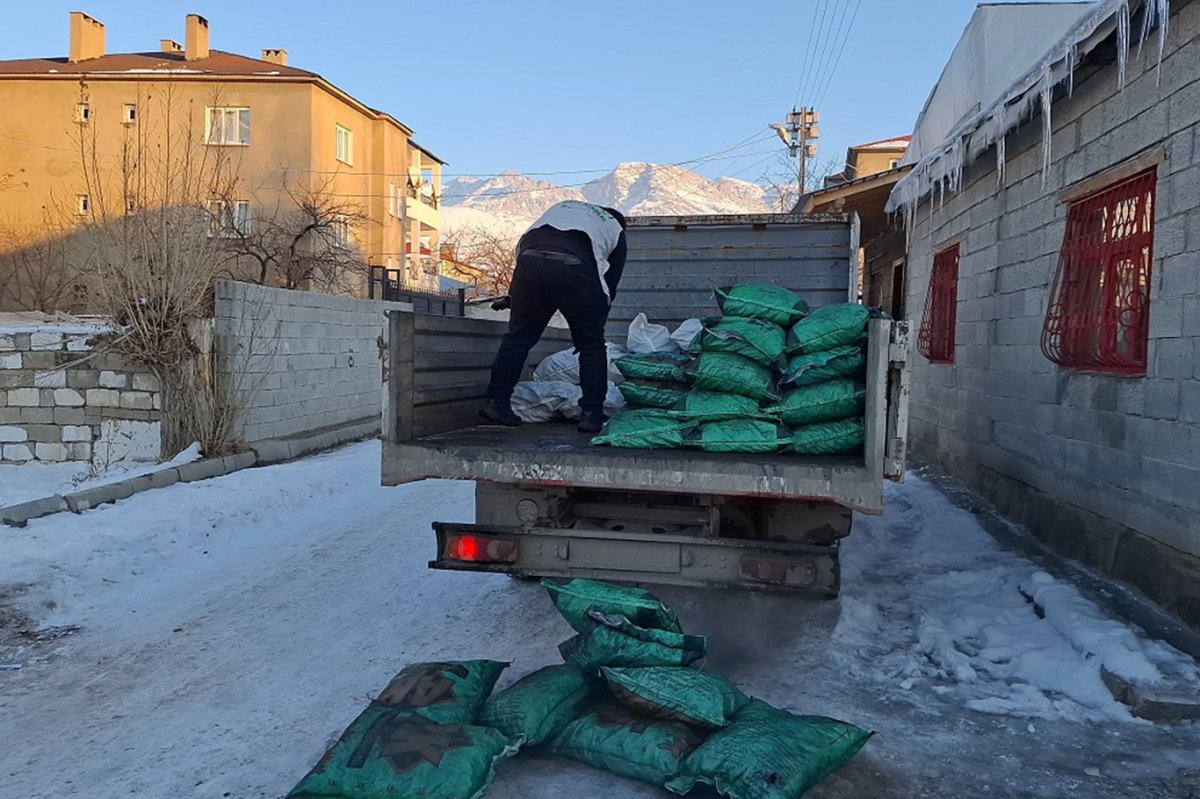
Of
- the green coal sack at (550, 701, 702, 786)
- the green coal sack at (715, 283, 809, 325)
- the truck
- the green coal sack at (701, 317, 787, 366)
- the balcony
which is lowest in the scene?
the green coal sack at (550, 701, 702, 786)

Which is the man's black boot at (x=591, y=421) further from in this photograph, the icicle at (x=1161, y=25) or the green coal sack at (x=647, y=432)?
the icicle at (x=1161, y=25)

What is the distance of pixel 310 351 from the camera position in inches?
427

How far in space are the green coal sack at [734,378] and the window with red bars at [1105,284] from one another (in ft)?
8.11

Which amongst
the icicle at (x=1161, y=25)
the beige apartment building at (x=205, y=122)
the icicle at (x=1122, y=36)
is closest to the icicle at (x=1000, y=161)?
the icicle at (x=1122, y=36)

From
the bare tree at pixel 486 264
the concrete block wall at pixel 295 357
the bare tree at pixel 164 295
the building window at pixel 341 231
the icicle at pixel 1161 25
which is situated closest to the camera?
the icicle at pixel 1161 25

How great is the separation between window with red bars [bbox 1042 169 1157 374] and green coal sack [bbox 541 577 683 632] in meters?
3.41

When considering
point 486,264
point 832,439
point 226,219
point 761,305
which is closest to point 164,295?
point 761,305

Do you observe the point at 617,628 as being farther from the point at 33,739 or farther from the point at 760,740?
the point at 33,739

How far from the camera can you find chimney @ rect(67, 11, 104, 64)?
32188 millimetres

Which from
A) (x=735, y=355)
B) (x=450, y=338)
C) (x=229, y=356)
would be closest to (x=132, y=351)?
(x=229, y=356)

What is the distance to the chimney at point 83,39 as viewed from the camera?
32.2m

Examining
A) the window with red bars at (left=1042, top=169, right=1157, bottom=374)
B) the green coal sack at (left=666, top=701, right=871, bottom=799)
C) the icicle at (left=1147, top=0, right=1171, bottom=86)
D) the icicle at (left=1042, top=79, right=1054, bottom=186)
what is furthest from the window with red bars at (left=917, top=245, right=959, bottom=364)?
the green coal sack at (left=666, top=701, right=871, bottom=799)

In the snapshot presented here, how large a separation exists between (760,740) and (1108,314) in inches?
161

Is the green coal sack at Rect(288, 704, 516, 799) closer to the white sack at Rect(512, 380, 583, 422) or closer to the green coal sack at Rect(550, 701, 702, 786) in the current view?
the green coal sack at Rect(550, 701, 702, 786)
